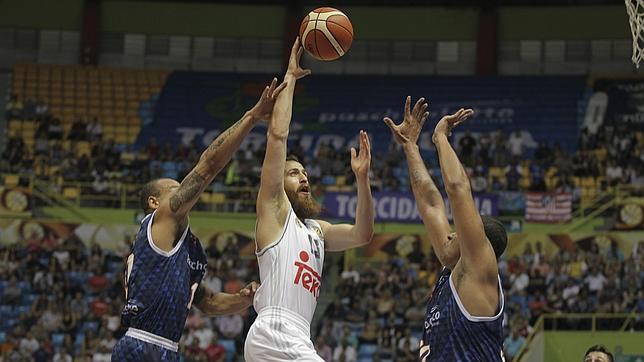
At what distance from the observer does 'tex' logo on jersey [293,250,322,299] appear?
6.20 meters

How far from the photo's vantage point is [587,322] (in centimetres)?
1822

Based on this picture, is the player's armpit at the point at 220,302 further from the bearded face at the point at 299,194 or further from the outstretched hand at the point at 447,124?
the outstretched hand at the point at 447,124

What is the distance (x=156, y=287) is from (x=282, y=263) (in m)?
0.84

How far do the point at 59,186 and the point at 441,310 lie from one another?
63.1ft

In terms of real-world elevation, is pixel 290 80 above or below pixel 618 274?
above

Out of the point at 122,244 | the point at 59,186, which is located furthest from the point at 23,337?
the point at 59,186

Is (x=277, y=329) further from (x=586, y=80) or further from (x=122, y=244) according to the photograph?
(x=586, y=80)

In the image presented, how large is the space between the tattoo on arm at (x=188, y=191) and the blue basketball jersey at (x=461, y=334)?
1708mm

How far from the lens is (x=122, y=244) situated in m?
21.7

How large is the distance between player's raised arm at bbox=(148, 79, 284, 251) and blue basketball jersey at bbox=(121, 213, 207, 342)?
0.08 metres

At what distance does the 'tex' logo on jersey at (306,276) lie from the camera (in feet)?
20.3

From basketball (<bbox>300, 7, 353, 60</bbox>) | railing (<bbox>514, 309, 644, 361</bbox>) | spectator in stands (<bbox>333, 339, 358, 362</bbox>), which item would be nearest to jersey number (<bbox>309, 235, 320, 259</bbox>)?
basketball (<bbox>300, 7, 353, 60</bbox>)

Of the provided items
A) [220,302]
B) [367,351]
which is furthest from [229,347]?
[220,302]

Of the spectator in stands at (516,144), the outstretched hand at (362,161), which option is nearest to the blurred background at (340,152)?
the spectator in stands at (516,144)
